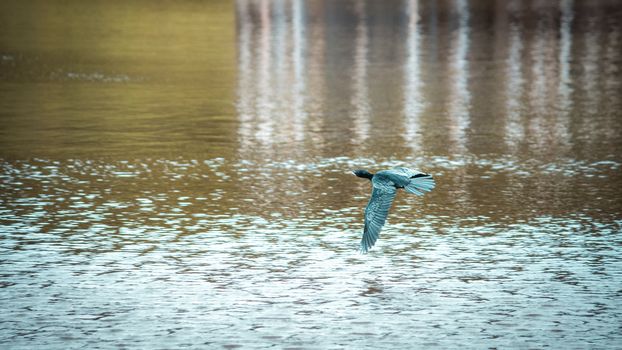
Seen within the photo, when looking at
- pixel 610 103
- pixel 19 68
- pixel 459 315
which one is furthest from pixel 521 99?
pixel 459 315

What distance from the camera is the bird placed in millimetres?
10703

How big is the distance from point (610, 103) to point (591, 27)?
20.6 meters

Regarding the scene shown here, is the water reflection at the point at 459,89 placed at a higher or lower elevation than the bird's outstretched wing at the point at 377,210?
lower

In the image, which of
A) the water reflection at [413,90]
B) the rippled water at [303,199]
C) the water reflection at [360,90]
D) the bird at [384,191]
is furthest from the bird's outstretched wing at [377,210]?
the water reflection at [360,90]

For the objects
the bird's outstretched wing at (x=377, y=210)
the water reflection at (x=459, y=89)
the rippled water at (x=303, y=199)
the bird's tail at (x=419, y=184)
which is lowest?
the water reflection at (x=459, y=89)

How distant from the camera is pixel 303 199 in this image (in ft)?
52.6

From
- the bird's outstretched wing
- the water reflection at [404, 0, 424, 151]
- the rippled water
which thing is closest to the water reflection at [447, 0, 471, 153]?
the rippled water

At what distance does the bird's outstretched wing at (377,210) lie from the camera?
1063 centimetres

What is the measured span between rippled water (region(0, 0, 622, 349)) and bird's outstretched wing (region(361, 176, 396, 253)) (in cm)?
69

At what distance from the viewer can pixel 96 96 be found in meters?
25.7

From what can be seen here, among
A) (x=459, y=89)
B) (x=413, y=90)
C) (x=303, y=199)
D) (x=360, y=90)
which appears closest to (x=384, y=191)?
(x=303, y=199)

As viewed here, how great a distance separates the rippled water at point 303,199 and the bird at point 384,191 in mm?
759

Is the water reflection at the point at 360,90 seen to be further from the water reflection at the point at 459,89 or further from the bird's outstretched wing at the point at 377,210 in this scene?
the bird's outstretched wing at the point at 377,210

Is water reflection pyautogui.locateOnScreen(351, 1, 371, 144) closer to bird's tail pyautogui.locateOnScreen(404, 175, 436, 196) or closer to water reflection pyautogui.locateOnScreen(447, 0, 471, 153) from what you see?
water reflection pyautogui.locateOnScreen(447, 0, 471, 153)
